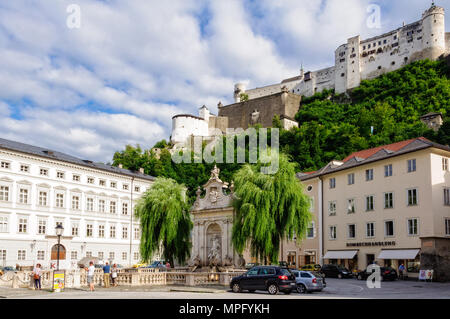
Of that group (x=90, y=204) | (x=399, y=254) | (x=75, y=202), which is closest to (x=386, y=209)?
(x=399, y=254)

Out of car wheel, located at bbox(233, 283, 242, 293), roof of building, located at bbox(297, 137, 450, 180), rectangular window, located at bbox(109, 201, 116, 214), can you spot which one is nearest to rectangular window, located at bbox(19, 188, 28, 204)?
rectangular window, located at bbox(109, 201, 116, 214)

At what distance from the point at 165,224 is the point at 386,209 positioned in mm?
20524

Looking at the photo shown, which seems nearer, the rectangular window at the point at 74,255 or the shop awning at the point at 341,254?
the shop awning at the point at 341,254

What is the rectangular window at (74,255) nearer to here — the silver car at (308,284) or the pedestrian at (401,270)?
the pedestrian at (401,270)

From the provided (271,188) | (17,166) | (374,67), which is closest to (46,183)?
(17,166)

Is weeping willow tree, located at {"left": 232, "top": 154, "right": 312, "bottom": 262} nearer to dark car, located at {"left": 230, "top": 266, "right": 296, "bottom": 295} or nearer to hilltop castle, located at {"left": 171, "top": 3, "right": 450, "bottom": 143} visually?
dark car, located at {"left": 230, "top": 266, "right": 296, "bottom": 295}

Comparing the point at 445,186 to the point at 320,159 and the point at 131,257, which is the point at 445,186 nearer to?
the point at 131,257

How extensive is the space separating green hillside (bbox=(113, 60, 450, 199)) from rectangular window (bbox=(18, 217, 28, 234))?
106ft

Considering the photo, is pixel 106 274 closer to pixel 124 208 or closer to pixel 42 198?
pixel 42 198

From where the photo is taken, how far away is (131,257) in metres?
68.4

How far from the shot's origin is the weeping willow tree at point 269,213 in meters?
33.3

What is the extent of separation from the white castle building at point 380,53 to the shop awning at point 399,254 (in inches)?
3178

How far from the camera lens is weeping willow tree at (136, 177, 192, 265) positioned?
39.0 meters

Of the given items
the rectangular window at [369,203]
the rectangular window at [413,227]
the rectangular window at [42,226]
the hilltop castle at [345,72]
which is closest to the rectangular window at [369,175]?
the rectangular window at [369,203]
